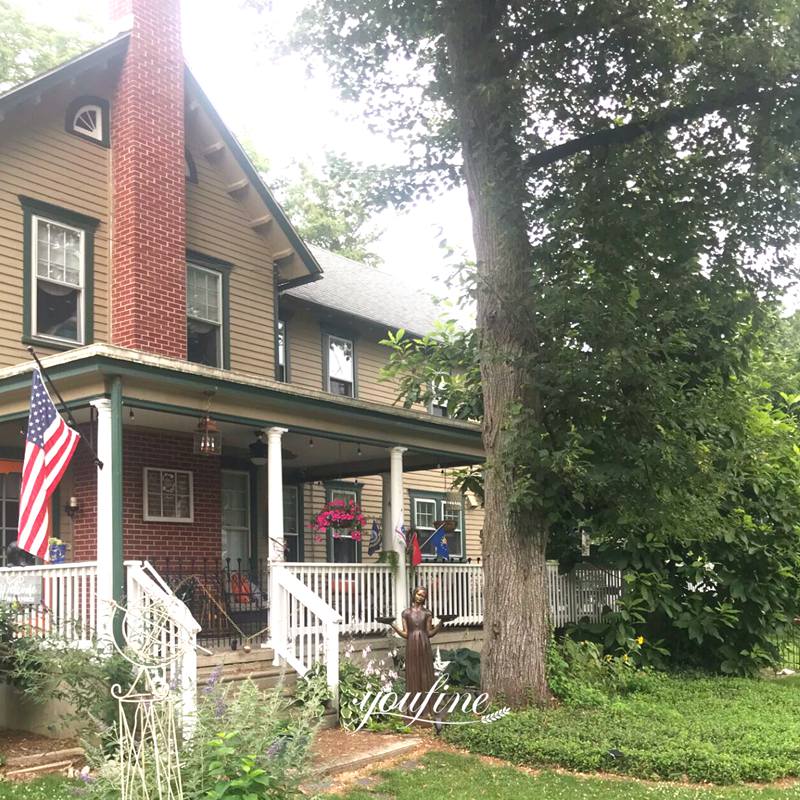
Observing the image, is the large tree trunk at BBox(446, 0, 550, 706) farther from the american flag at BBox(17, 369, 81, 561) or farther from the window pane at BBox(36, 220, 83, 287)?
the window pane at BBox(36, 220, 83, 287)

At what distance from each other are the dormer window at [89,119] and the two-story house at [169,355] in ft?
0.10

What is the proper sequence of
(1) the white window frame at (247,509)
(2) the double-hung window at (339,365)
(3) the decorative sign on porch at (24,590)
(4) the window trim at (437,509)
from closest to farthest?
(3) the decorative sign on porch at (24,590) < (1) the white window frame at (247,509) < (2) the double-hung window at (339,365) < (4) the window trim at (437,509)

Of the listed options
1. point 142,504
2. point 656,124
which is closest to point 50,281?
point 142,504

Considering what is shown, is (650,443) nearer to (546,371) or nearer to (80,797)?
(546,371)

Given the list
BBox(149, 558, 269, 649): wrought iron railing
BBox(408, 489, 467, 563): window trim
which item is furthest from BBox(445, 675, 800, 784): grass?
BBox(408, 489, 467, 563): window trim

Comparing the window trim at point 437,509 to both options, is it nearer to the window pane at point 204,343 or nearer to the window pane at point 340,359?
the window pane at point 340,359

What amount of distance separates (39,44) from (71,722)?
24.5 meters

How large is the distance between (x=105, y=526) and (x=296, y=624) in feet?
8.86

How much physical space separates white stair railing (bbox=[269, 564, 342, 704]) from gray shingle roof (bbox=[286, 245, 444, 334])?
7259 millimetres

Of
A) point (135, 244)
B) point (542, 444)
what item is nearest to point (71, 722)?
point (542, 444)

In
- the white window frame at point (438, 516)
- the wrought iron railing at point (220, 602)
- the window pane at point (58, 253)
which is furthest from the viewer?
the white window frame at point (438, 516)

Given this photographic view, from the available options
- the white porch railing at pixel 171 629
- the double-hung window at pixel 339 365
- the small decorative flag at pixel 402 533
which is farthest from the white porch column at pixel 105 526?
the double-hung window at pixel 339 365

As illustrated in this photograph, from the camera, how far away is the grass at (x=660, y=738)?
828cm

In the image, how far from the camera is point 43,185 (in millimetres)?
12922
